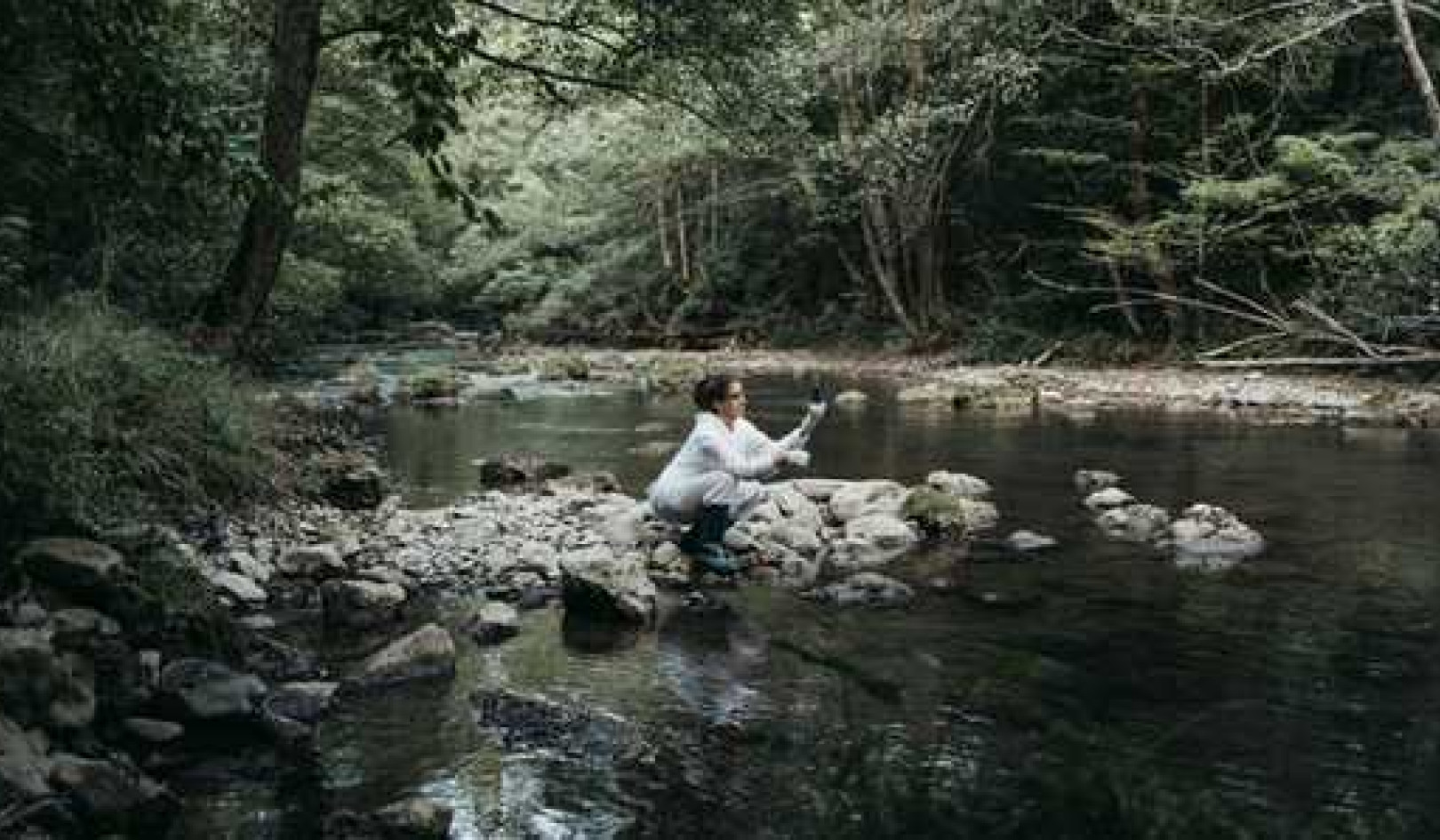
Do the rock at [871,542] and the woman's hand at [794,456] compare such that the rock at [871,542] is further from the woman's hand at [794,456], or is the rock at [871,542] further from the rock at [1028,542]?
the woman's hand at [794,456]

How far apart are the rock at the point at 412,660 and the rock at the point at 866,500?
4.63 metres

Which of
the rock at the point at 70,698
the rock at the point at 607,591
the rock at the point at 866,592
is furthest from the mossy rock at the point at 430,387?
the rock at the point at 70,698

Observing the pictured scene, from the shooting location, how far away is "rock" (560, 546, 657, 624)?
788 centimetres

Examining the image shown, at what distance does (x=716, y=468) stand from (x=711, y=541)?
1.77ft

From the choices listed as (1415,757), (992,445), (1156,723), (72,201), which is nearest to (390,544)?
(72,201)

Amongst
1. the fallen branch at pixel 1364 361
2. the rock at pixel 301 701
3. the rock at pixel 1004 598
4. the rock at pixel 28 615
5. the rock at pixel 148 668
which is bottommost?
the rock at pixel 1004 598

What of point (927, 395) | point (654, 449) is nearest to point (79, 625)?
point (654, 449)

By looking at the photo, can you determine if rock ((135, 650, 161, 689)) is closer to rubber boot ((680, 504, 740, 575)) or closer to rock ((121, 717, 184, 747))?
rock ((121, 717, 184, 747))

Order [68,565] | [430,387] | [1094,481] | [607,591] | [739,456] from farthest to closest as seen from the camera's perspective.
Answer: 1. [430,387]
2. [1094,481]
3. [739,456]
4. [607,591]
5. [68,565]

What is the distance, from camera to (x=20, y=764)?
15.1 ft

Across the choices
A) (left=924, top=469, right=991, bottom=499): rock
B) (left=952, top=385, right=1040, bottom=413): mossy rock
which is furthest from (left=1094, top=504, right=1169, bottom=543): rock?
(left=952, top=385, right=1040, bottom=413): mossy rock

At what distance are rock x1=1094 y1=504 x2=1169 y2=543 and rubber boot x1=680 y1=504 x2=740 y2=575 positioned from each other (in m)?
3.06

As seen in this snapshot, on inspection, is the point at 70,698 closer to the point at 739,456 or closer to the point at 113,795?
the point at 113,795

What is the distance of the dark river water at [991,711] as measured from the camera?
5.10 meters
